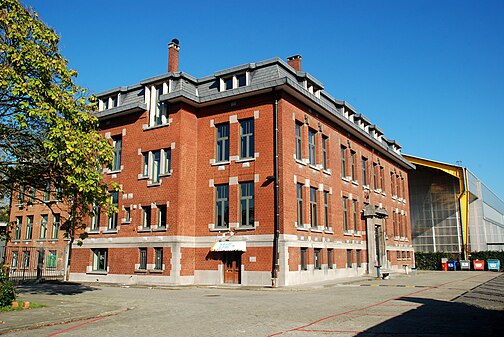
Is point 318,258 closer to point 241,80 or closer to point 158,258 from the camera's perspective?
point 158,258

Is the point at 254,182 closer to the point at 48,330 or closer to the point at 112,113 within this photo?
the point at 112,113

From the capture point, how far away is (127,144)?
101ft

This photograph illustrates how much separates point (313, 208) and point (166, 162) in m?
9.52

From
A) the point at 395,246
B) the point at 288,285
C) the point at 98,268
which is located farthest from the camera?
the point at 395,246

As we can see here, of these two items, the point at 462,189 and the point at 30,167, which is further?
the point at 462,189

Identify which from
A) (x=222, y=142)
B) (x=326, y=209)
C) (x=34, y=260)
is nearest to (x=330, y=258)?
(x=326, y=209)

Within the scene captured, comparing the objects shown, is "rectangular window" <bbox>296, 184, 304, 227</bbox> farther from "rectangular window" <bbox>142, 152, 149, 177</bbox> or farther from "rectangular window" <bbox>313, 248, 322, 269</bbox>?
"rectangular window" <bbox>142, 152, 149, 177</bbox>

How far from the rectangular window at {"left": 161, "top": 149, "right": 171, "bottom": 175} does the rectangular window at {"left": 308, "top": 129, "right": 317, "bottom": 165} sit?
28.6 ft

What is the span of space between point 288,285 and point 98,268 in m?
13.6

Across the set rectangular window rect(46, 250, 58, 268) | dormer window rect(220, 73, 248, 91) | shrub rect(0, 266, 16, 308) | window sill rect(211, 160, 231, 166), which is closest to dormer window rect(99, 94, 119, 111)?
dormer window rect(220, 73, 248, 91)

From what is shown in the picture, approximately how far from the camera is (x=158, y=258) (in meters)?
27.2

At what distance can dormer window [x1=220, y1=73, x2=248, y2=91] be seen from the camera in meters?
27.7

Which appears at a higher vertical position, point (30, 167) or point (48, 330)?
point (30, 167)

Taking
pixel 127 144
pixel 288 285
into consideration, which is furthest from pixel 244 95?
pixel 288 285
